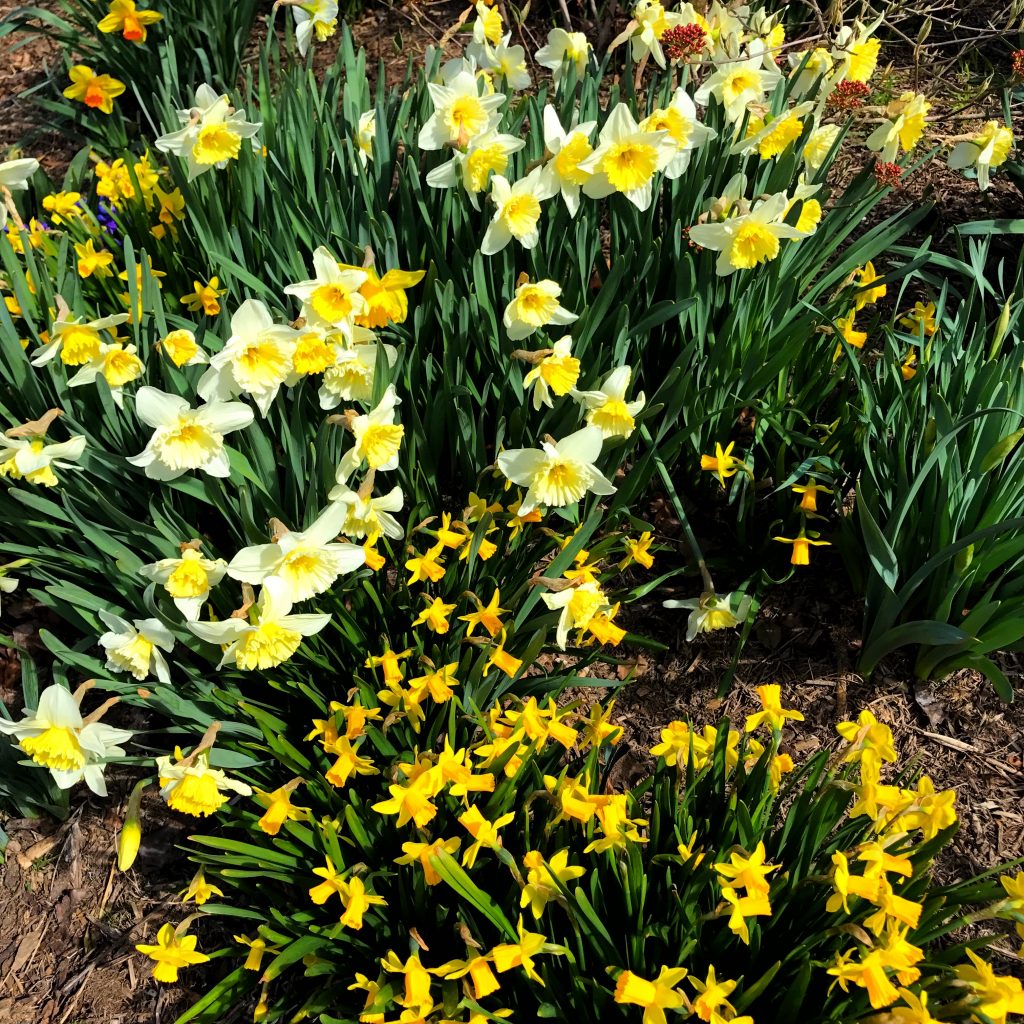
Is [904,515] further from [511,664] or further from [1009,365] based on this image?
[511,664]

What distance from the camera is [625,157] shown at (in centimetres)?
194

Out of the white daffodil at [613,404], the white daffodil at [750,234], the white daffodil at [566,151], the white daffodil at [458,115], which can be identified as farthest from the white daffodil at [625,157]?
the white daffodil at [613,404]

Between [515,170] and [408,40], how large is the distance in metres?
2.35

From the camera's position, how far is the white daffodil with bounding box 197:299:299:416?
165 cm

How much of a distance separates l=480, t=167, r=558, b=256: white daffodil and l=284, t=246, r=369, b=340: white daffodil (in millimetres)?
388

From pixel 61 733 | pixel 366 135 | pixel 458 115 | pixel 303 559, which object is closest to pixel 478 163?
pixel 458 115

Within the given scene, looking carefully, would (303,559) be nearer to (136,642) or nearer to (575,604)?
(136,642)

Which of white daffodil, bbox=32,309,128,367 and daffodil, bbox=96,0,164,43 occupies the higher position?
daffodil, bbox=96,0,164,43

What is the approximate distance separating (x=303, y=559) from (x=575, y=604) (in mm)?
589

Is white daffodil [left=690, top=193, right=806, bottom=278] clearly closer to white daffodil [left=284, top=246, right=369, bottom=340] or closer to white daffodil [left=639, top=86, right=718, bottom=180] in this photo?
white daffodil [left=639, top=86, right=718, bottom=180]

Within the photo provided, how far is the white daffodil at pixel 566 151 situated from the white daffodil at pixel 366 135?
701 mm

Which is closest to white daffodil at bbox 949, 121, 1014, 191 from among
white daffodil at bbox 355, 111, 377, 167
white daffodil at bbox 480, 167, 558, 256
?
white daffodil at bbox 480, 167, 558, 256

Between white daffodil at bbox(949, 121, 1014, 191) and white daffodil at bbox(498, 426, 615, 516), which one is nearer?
white daffodil at bbox(498, 426, 615, 516)

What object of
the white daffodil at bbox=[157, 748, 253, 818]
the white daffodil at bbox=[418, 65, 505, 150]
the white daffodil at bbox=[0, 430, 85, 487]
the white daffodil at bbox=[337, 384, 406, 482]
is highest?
the white daffodil at bbox=[418, 65, 505, 150]
